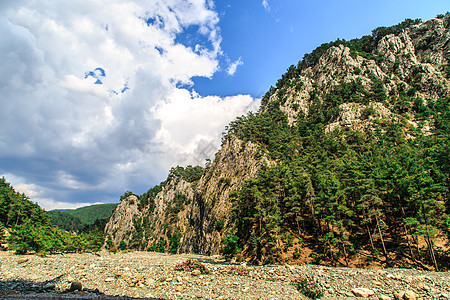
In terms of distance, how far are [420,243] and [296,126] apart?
60.2 m

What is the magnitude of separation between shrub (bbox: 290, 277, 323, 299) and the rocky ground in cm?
52

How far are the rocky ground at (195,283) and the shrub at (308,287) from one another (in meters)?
0.52

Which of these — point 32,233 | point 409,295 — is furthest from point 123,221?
point 409,295

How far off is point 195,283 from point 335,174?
28.6 metres

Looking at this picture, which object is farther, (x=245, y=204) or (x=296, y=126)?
(x=296, y=126)

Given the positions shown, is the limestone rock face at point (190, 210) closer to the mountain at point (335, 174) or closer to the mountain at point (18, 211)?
the mountain at point (335, 174)

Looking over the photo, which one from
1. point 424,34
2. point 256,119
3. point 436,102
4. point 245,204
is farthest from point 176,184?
point 424,34

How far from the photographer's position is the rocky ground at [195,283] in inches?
630

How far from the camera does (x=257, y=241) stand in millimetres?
30609

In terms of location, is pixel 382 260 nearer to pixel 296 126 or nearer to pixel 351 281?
pixel 351 281

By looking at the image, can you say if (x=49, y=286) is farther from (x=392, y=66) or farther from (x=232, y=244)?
(x=392, y=66)

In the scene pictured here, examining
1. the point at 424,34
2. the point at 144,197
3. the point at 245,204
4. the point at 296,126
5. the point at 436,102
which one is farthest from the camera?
the point at 144,197

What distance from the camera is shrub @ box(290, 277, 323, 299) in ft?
54.6

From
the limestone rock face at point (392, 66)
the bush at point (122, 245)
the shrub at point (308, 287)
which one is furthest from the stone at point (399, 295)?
the bush at point (122, 245)
